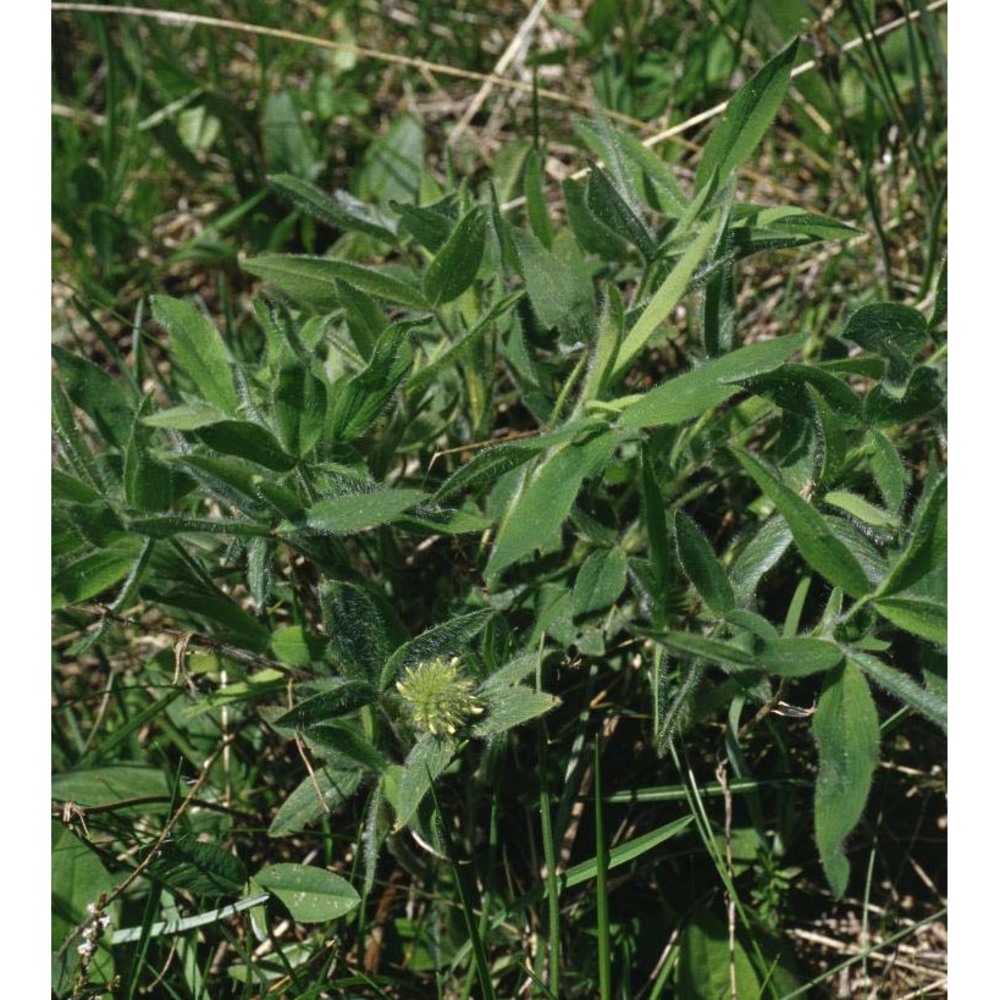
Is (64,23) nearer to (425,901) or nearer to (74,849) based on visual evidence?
(74,849)

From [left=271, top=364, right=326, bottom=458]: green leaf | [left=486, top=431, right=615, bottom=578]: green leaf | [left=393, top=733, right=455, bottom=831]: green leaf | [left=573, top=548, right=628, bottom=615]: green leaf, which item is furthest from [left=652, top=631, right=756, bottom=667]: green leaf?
[left=271, top=364, right=326, bottom=458]: green leaf

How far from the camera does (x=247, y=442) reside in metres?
1.89

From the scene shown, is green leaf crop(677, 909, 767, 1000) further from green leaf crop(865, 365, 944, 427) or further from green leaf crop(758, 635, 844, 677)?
green leaf crop(865, 365, 944, 427)

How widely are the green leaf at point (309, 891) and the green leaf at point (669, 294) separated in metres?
1.07

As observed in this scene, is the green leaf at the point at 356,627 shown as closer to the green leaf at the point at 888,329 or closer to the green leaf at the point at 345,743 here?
the green leaf at the point at 345,743

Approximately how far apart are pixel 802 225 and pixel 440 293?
68 cm

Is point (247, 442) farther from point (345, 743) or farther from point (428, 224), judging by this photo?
point (428, 224)

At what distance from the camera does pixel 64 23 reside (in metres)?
3.91

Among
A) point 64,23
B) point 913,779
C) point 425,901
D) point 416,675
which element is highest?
point 64,23

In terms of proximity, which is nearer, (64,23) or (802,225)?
(802,225)

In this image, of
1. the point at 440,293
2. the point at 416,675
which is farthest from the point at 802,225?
the point at 416,675

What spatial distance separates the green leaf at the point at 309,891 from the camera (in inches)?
85.8

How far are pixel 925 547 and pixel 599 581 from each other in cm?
58

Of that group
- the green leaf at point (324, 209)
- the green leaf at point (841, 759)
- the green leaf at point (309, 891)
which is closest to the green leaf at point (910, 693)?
the green leaf at point (841, 759)
